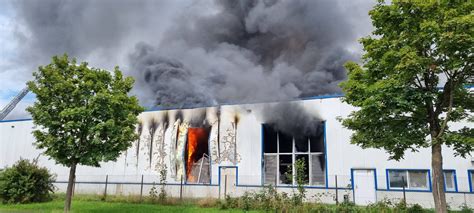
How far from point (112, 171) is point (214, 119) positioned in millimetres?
8665

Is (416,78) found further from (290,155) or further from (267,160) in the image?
(267,160)

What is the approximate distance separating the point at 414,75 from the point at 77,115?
37.5 ft

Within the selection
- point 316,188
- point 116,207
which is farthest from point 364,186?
point 116,207

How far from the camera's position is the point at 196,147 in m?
24.0

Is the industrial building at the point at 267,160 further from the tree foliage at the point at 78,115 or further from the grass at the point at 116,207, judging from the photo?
the tree foliage at the point at 78,115

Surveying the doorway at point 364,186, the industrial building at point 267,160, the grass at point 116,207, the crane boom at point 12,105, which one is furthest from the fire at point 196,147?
the crane boom at point 12,105

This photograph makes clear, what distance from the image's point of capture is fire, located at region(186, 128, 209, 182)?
78.0 ft

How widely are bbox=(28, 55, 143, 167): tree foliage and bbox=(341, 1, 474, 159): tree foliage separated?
871 cm

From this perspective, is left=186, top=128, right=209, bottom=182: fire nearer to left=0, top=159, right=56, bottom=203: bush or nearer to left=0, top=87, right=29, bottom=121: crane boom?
left=0, top=159, right=56, bottom=203: bush

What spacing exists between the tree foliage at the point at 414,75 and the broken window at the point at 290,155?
9.42 meters

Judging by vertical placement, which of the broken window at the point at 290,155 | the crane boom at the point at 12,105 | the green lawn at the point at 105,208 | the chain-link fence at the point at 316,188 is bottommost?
the green lawn at the point at 105,208

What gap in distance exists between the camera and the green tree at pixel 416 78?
956 cm

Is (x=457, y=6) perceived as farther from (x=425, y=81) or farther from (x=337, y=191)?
(x=337, y=191)

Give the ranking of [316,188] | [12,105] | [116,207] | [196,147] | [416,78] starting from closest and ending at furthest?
[416,78], [116,207], [316,188], [196,147], [12,105]
